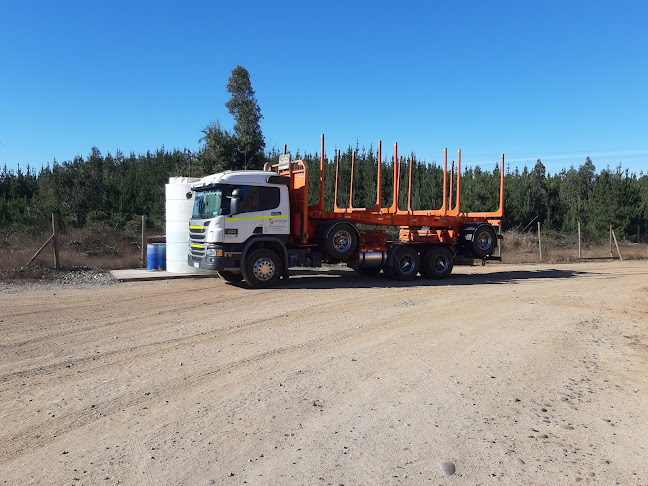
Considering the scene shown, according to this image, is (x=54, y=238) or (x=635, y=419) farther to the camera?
(x=54, y=238)

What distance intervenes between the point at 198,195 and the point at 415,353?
927 centimetres

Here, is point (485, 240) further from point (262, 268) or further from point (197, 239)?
point (197, 239)

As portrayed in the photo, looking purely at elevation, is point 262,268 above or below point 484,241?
below

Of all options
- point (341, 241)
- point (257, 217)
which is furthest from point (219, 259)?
point (341, 241)

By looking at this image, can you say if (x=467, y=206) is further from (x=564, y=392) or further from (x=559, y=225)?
(x=564, y=392)

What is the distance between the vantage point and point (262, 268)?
46.7 feet

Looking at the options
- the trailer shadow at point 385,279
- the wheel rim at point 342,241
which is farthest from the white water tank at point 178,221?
the wheel rim at point 342,241

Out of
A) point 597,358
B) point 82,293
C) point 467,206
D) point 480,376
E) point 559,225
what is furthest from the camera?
point 559,225

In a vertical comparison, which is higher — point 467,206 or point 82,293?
point 467,206

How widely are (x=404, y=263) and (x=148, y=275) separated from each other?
781 cm

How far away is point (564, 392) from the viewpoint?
18.6 ft

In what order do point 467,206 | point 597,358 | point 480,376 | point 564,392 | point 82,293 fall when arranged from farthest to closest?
point 467,206
point 82,293
point 597,358
point 480,376
point 564,392

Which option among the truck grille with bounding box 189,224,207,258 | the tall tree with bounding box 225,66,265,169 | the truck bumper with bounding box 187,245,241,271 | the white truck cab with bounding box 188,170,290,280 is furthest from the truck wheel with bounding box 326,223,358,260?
the tall tree with bounding box 225,66,265,169

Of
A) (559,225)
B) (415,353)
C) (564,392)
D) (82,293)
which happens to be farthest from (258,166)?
(559,225)
